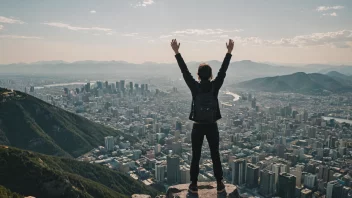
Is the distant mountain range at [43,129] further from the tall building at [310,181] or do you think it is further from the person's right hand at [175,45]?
the person's right hand at [175,45]

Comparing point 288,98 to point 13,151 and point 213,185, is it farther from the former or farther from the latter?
point 213,185

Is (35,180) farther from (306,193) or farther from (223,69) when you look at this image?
(306,193)

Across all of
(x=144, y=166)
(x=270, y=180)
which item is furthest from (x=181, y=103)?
(x=270, y=180)

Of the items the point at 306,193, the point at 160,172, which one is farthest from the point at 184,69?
the point at 160,172

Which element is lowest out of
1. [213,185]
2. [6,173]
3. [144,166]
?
[144,166]

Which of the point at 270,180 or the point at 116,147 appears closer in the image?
the point at 270,180
